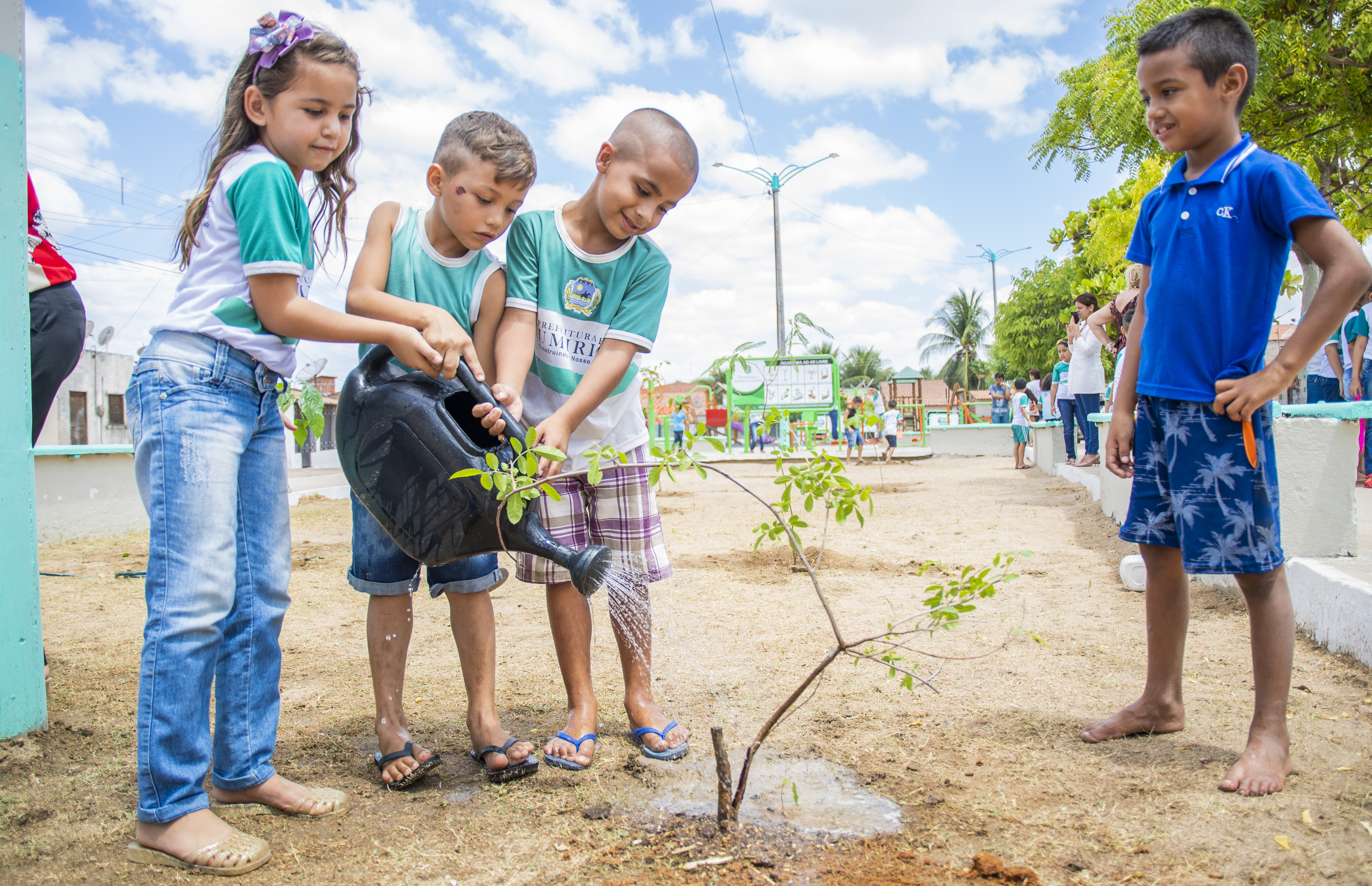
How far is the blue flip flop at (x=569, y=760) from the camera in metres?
2.08

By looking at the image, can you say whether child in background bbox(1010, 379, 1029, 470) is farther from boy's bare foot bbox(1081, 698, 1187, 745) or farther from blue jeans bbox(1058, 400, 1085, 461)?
boy's bare foot bbox(1081, 698, 1187, 745)

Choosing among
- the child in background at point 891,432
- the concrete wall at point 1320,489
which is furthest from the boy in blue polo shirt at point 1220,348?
the child in background at point 891,432

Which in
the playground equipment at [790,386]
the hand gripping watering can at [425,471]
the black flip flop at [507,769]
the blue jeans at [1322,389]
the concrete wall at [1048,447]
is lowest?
the black flip flop at [507,769]

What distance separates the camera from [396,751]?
2.05 m

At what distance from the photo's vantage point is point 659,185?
212 cm

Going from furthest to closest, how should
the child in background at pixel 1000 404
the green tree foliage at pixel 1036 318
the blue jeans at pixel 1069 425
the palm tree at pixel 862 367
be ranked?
the palm tree at pixel 862 367, the green tree foliage at pixel 1036 318, the child in background at pixel 1000 404, the blue jeans at pixel 1069 425

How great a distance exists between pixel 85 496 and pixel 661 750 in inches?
266

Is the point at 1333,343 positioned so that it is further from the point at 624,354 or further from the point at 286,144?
the point at 286,144

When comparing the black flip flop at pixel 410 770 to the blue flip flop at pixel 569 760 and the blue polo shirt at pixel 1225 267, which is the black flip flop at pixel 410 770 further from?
the blue polo shirt at pixel 1225 267

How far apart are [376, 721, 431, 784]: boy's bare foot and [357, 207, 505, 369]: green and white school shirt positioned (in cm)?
91

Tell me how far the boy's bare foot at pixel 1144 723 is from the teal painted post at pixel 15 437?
279cm

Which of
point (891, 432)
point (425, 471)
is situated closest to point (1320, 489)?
point (425, 471)

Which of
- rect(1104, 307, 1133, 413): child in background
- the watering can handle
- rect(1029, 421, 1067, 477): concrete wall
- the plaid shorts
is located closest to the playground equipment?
rect(1029, 421, 1067, 477): concrete wall

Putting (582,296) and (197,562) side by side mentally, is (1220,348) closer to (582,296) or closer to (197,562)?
(582,296)
